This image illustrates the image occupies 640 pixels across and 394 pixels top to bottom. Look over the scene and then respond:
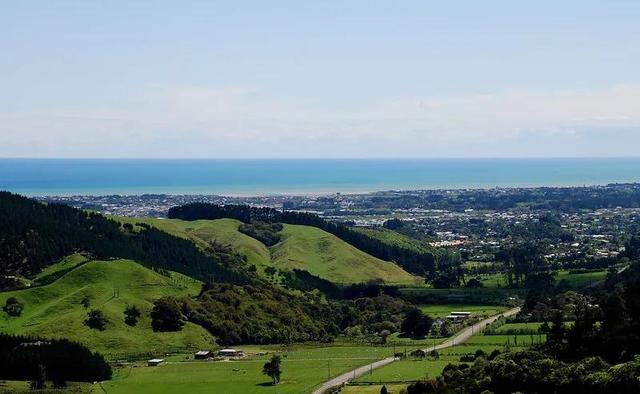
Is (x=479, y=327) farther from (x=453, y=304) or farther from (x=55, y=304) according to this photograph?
(x=55, y=304)

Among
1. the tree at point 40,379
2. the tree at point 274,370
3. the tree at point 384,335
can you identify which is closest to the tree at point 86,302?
the tree at point 40,379

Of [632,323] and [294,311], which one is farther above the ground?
[632,323]

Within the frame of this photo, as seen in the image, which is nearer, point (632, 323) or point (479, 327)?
point (632, 323)

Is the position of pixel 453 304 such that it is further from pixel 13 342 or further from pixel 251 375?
pixel 13 342

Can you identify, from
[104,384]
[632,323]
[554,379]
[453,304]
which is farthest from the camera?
[453,304]

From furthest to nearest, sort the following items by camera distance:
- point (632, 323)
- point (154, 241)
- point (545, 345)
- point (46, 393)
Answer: point (154, 241) → point (46, 393) → point (545, 345) → point (632, 323)

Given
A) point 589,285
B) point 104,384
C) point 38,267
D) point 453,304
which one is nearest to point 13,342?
point 104,384

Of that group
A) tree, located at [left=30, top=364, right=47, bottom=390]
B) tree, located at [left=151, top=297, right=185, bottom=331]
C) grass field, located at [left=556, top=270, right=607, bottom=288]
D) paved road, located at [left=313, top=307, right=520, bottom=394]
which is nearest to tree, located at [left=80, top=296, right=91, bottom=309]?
tree, located at [left=151, top=297, right=185, bottom=331]

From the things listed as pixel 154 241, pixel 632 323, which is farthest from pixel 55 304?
pixel 632 323
